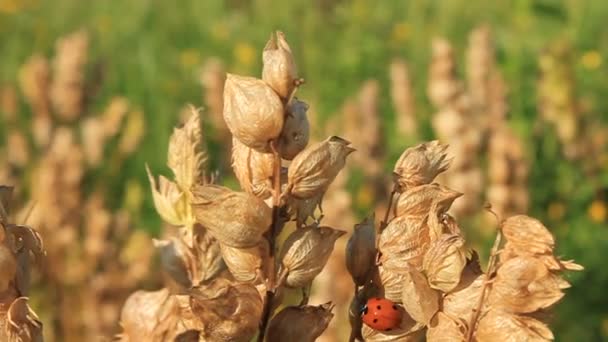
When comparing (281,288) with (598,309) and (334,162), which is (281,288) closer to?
(334,162)

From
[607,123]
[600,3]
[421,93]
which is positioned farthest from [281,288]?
[600,3]

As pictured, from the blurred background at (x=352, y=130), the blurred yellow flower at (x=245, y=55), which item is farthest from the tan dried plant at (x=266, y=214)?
the blurred yellow flower at (x=245, y=55)

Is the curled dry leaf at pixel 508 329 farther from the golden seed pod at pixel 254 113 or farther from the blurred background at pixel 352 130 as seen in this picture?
the blurred background at pixel 352 130

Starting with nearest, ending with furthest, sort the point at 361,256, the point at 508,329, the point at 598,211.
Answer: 1. the point at 508,329
2. the point at 361,256
3. the point at 598,211

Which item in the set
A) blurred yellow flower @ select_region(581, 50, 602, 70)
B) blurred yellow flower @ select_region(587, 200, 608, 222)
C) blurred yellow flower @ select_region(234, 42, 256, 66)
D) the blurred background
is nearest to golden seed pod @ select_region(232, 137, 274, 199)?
the blurred background

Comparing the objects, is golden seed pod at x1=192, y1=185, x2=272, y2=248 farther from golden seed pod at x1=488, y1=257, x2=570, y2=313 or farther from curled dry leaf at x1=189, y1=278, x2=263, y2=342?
golden seed pod at x1=488, y1=257, x2=570, y2=313

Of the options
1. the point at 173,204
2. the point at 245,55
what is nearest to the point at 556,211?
the point at 245,55

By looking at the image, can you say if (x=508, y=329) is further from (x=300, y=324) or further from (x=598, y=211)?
(x=598, y=211)
